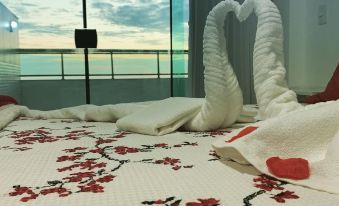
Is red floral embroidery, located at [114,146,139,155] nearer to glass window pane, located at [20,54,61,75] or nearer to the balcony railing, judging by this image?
the balcony railing

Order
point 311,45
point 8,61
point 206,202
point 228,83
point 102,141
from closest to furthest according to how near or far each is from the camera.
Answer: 1. point 206,202
2. point 102,141
3. point 228,83
4. point 311,45
5. point 8,61

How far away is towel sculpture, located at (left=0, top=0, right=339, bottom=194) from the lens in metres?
0.65

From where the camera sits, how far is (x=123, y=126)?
1256 millimetres

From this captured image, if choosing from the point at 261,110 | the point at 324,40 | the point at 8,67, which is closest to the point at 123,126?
the point at 261,110

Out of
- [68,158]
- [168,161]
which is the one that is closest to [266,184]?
[168,161]

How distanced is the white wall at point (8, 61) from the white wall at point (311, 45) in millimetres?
2433

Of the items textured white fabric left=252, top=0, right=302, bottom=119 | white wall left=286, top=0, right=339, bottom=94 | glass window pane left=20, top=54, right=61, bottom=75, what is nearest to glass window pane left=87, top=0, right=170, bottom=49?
glass window pane left=20, top=54, right=61, bottom=75

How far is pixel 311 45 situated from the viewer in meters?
2.35

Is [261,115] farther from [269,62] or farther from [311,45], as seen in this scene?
[311,45]

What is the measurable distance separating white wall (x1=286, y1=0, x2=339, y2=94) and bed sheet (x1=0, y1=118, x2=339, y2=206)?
4.59 feet

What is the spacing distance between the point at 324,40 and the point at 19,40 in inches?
116

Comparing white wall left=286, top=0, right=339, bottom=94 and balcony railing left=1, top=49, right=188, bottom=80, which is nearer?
white wall left=286, top=0, right=339, bottom=94

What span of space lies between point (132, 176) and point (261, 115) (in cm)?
58

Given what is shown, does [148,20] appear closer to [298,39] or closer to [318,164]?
[298,39]
